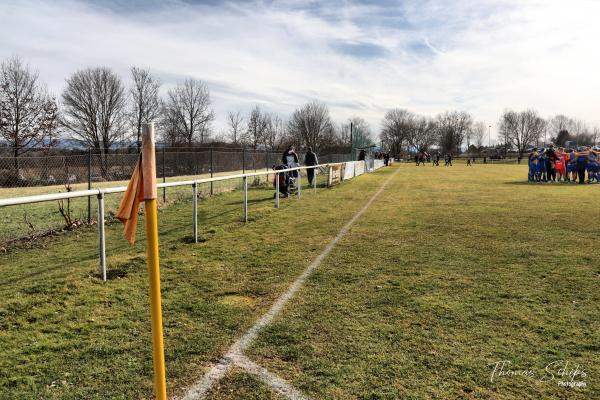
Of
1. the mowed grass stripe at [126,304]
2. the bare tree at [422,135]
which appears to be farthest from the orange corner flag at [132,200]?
the bare tree at [422,135]

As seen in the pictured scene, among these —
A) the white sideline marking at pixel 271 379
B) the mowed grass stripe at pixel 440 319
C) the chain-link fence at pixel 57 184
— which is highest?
the chain-link fence at pixel 57 184

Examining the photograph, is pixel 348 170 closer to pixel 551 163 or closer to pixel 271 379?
pixel 551 163

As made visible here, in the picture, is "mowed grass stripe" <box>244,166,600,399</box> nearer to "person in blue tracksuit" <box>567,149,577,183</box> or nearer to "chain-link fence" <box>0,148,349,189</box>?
"chain-link fence" <box>0,148,349,189</box>

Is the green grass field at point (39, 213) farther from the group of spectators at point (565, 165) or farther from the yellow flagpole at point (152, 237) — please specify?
the group of spectators at point (565, 165)

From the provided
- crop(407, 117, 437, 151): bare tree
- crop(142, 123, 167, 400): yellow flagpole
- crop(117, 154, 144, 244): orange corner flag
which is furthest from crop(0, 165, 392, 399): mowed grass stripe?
crop(407, 117, 437, 151): bare tree

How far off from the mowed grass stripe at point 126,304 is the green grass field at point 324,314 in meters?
0.02

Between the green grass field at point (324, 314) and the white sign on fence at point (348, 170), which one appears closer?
the green grass field at point (324, 314)

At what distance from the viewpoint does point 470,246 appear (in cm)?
739

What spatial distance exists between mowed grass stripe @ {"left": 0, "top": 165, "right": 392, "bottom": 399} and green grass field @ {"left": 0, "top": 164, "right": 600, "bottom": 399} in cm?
2

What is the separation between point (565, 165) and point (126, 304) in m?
25.6

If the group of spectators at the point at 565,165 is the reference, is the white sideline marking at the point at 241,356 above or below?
below

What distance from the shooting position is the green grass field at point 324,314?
9.90 feet

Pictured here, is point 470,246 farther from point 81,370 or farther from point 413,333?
point 81,370

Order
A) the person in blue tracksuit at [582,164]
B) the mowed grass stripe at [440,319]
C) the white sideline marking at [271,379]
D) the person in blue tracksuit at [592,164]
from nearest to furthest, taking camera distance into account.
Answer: the white sideline marking at [271,379] → the mowed grass stripe at [440,319] → the person in blue tracksuit at [582,164] → the person in blue tracksuit at [592,164]
